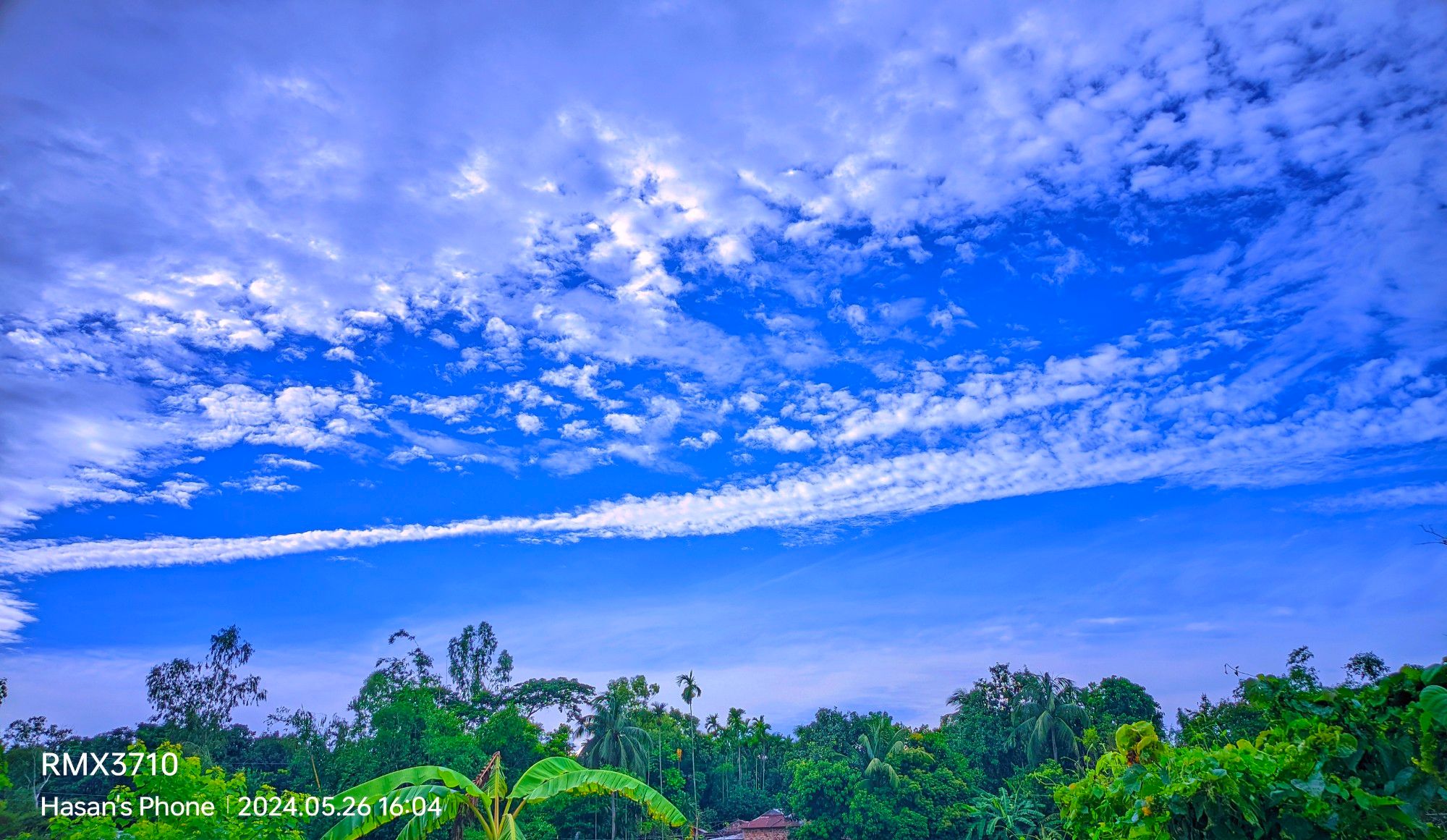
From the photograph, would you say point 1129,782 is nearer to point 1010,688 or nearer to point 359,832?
point 359,832

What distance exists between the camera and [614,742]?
123ft

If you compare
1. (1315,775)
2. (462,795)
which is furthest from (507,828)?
(1315,775)

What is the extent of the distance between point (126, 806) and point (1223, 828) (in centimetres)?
1183

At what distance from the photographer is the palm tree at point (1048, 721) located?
124ft

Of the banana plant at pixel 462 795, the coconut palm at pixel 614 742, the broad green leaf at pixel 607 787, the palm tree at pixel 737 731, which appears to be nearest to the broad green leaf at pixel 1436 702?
the banana plant at pixel 462 795

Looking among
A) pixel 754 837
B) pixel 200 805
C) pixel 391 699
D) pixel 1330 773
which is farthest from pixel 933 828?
pixel 1330 773

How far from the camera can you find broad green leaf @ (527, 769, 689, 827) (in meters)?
12.7

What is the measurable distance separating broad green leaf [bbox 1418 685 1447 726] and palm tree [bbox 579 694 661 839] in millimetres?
36492

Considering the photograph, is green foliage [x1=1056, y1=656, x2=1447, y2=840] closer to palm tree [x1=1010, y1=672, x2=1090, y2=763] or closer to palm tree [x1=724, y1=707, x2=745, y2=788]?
palm tree [x1=1010, y1=672, x2=1090, y2=763]

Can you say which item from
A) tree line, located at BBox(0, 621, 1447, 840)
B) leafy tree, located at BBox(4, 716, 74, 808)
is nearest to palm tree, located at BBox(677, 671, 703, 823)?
tree line, located at BBox(0, 621, 1447, 840)

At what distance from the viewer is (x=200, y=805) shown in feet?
32.9

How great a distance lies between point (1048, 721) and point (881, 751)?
831cm

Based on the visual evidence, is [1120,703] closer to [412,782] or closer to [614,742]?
[614,742]

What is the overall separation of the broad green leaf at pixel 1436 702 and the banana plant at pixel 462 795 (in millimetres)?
10032
